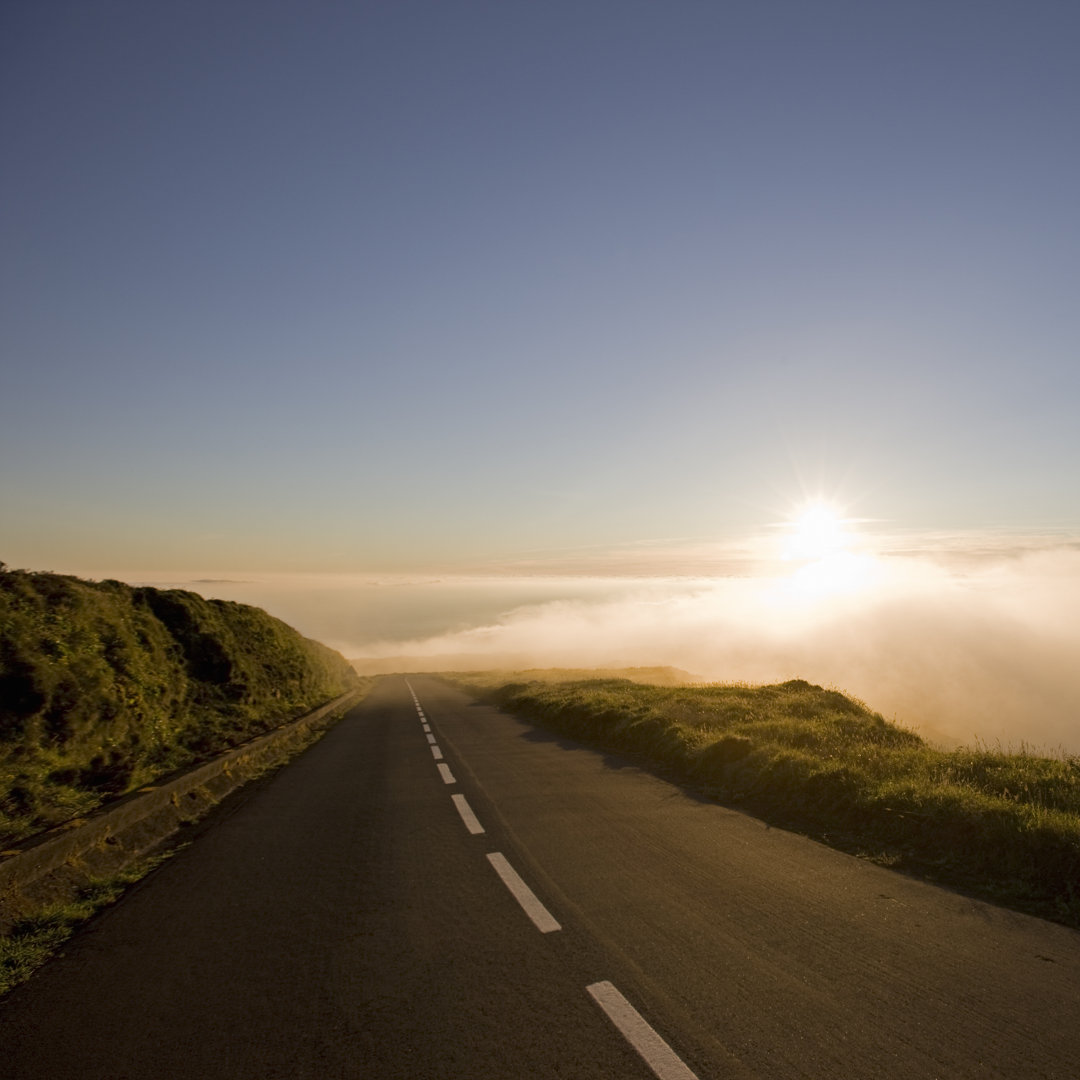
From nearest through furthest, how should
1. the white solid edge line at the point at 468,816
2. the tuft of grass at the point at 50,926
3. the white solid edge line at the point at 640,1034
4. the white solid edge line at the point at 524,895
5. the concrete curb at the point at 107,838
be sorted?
1. the white solid edge line at the point at 640,1034
2. the tuft of grass at the point at 50,926
3. the white solid edge line at the point at 524,895
4. the concrete curb at the point at 107,838
5. the white solid edge line at the point at 468,816

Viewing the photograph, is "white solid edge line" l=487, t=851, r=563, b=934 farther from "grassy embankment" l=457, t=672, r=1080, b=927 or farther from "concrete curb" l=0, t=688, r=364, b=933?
"concrete curb" l=0, t=688, r=364, b=933

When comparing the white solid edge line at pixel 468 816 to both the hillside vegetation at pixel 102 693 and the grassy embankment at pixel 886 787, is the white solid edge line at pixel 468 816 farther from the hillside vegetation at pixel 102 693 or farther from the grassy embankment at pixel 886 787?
the hillside vegetation at pixel 102 693

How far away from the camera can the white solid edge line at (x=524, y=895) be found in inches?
183

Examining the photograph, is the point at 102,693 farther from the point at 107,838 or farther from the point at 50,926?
the point at 50,926

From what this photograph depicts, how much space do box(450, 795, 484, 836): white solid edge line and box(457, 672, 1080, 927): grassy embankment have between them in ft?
11.3

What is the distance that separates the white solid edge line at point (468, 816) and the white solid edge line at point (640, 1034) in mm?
3783

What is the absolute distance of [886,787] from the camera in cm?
748

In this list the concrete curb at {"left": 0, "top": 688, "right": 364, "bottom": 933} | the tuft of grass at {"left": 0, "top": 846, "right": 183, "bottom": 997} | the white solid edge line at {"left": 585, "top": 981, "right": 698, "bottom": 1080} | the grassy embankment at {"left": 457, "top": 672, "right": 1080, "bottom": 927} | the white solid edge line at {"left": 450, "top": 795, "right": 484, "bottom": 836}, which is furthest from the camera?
the white solid edge line at {"left": 450, "top": 795, "right": 484, "bottom": 836}

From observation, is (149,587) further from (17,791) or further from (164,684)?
(17,791)

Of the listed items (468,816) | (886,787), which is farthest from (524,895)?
(886,787)

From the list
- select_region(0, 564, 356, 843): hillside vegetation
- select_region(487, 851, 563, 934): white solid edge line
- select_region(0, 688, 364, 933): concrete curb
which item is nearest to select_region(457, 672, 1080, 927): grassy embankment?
select_region(487, 851, 563, 934): white solid edge line

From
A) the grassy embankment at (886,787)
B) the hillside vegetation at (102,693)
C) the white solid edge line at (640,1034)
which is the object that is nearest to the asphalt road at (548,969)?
the white solid edge line at (640,1034)

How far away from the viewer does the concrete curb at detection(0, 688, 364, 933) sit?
5422 millimetres

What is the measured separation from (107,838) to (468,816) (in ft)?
13.3
